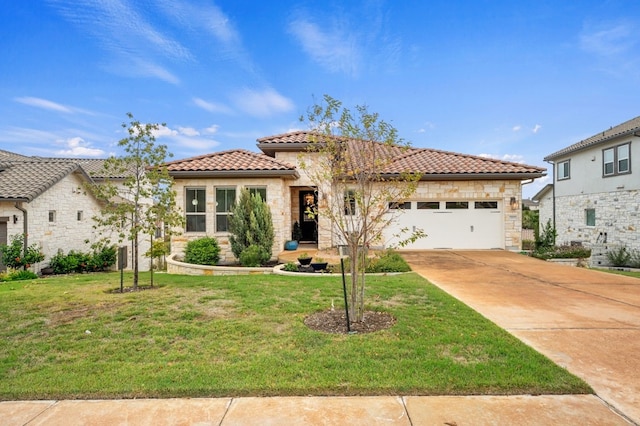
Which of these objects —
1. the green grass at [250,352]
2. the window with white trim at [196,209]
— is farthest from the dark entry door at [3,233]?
the green grass at [250,352]

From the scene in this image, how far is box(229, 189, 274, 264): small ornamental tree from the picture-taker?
11.1 metres

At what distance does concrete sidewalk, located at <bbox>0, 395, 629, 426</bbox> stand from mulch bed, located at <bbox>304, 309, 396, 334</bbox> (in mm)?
1775

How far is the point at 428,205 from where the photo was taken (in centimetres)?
1445

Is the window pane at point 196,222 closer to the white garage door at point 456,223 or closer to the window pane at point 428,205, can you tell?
the white garage door at point 456,223

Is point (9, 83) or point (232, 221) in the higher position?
point (9, 83)

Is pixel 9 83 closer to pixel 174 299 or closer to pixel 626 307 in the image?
pixel 174 299

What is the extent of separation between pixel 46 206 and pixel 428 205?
1559cm

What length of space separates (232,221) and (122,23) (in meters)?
7.58

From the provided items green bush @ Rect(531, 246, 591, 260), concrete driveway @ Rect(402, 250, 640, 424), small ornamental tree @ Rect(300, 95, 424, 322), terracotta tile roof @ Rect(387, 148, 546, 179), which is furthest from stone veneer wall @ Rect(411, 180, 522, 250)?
small ornamental tree @ Rect(300, 95, 424, 322)

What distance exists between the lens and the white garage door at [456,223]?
14.3 meters

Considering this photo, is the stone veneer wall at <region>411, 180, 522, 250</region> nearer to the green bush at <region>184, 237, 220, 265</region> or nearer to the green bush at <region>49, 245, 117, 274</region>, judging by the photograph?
the green bush at <region>184, 237, 220, 265</region>

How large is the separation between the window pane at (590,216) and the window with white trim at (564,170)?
277 cm

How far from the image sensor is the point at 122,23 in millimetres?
11789

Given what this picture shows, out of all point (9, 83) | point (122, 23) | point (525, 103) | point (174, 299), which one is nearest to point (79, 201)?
point (9, 83)
